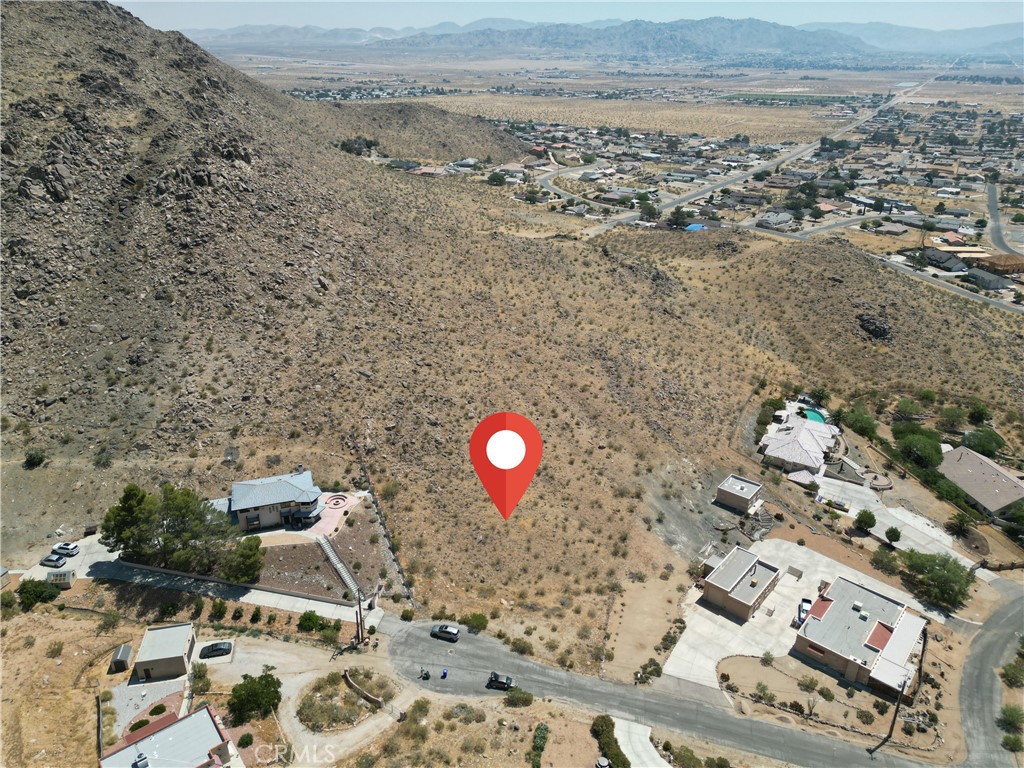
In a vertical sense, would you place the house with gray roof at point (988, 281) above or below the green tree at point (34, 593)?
above

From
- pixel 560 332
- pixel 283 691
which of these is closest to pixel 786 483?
pixel 560 332

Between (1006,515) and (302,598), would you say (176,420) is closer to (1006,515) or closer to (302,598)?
(302,598)

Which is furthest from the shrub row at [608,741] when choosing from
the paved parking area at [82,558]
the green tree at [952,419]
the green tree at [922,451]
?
the green tree at [952,419]

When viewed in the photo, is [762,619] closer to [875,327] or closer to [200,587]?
[200,587]

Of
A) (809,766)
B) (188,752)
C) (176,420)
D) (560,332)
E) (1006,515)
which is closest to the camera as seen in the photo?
(188,752)

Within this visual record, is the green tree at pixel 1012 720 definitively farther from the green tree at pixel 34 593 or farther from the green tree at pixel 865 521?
the green tree at pixel 34 593

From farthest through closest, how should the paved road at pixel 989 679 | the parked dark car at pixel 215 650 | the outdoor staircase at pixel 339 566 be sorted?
the outdoor staircase at pixel 339 566 → the parked dark car at pixel 215 650 → the paved road at pixel 989 679
